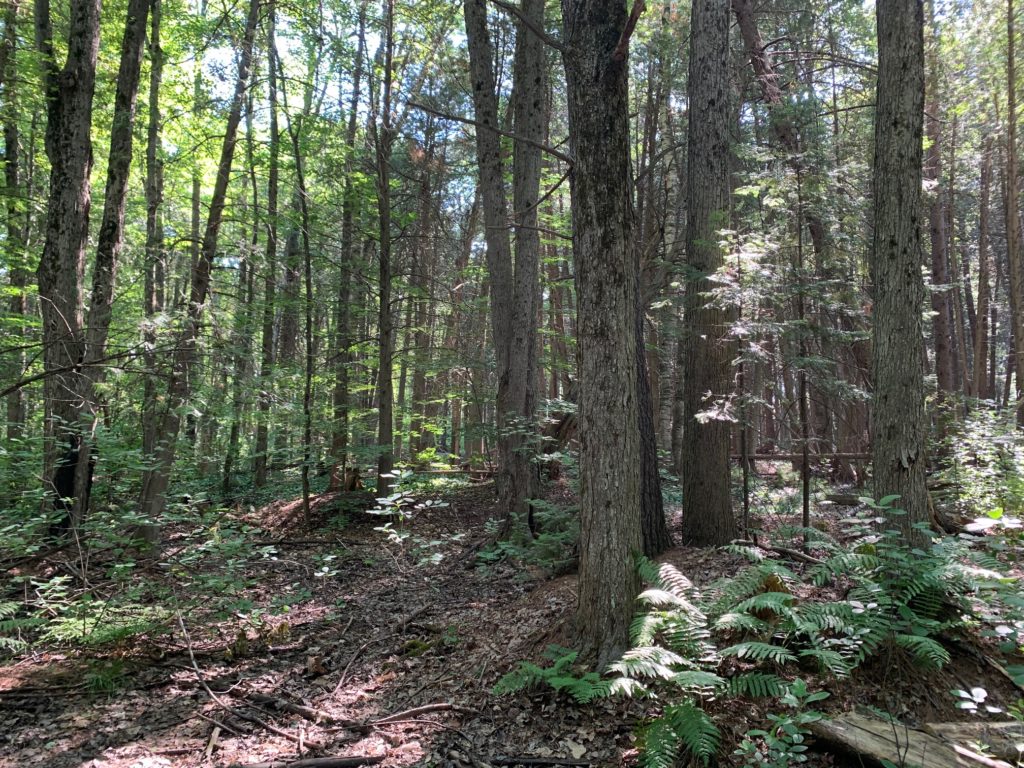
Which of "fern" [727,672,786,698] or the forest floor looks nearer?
"fern" [727,672,786,698]

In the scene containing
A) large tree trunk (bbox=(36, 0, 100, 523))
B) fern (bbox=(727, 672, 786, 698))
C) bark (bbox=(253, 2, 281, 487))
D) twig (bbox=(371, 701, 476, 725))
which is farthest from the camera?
bark (bbox=(253, 2, 281, 487))

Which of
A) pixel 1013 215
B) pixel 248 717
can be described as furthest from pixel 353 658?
pixel 1013 215

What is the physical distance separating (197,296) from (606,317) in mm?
6882

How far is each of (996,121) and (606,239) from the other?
15.8m

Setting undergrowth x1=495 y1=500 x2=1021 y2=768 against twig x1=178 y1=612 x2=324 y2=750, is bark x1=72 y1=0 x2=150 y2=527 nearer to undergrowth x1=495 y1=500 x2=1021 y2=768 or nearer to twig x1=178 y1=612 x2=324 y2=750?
twig x1=178 y1=612 x2=324 y2=750

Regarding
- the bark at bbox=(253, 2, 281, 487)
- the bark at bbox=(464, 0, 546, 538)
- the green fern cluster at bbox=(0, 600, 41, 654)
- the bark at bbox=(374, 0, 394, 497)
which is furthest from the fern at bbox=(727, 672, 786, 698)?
the bark at bbox=(374, 0, 394, 497)

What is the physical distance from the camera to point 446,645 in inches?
221

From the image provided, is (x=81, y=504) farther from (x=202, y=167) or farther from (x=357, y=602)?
(x=202, y=167)

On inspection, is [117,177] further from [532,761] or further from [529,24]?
[532,761]

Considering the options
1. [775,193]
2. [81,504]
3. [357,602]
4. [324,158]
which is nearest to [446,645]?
[357,602]

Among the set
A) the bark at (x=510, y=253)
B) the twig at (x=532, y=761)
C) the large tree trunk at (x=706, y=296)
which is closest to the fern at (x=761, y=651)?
the twig at (x=532, y=761)

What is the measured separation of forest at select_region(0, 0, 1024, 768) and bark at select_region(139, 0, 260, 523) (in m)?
0.06

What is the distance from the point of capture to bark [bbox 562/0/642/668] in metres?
4.34

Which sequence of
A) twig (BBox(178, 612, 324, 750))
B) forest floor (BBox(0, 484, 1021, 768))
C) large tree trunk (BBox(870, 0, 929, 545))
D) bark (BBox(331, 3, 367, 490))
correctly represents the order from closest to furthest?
forest floor (BBox(0, 484, 1021, 768)) → twig (BBox(178, 612, 324, 750)) → large tree trunk (BBox(870, 0, 929, 545)) → bark (BBox(331, 3, 367, 490))
